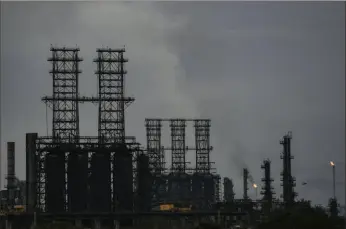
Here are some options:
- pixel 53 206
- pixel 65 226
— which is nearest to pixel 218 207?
pixel 53 206

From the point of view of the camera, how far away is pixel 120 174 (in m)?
145

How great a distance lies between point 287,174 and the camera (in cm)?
17488

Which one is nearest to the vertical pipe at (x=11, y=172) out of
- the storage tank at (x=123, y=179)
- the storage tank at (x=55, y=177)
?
the storage tank at (x=55, y=177)

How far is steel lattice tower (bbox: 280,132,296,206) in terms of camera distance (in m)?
175

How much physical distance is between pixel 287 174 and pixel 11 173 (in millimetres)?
55181

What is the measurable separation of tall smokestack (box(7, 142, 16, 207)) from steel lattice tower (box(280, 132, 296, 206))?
5412 cm

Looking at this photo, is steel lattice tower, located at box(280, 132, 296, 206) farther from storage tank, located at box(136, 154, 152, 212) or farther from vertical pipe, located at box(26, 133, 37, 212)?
vertical pipe, located at box(26, 133, 37, 212)

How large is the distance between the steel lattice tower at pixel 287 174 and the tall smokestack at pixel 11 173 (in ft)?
178

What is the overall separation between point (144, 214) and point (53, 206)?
49.4ft

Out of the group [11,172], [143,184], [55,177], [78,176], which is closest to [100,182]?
[78,176]

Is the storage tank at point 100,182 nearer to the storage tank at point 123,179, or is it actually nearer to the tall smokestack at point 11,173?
the storage tank at point 123,179

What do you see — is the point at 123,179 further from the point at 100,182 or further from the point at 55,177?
the point at 55,177

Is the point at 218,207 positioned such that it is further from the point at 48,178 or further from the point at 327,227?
the point at 327,227

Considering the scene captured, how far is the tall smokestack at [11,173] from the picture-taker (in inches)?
6526
